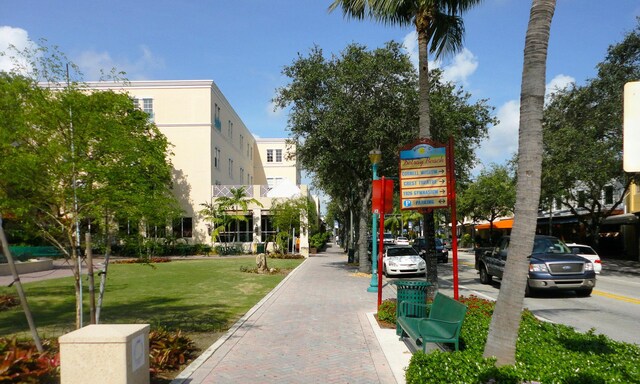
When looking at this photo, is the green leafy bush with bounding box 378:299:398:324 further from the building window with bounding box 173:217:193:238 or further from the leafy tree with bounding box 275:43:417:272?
the building window with bounding box 173:217:193:238

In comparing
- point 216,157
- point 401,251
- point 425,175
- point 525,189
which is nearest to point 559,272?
point 425,175

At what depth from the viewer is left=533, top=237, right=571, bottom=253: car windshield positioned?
1513 centimetres

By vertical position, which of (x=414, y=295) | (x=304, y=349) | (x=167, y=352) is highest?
(x=414, y=295)

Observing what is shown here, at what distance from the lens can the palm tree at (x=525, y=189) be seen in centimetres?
479

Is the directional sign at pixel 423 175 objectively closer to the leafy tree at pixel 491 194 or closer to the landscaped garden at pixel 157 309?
the landscaped garden at pixel 157 309

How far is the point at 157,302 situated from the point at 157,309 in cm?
135

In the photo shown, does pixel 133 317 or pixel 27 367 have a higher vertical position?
pixel 27 367

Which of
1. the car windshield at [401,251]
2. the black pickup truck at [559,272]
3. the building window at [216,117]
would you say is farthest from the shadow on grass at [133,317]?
the building window at [216,117]

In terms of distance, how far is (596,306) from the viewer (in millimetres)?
12766

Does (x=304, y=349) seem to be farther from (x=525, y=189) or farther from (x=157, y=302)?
(x=157, y=302)

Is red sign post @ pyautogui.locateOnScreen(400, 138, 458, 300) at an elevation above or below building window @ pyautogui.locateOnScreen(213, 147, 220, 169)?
below

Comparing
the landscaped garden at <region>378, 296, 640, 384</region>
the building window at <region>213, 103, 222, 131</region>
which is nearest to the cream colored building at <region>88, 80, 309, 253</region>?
the building window at <region>213, 103, 222, 131</region>

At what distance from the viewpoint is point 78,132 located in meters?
6.77

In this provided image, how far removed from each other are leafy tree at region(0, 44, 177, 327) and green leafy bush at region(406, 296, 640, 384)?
16.0ft
